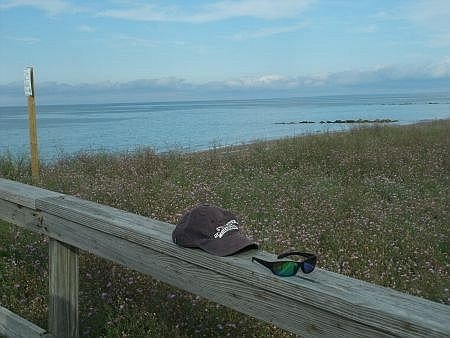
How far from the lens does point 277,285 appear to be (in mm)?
1749

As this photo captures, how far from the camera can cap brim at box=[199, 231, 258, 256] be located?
2029 mm

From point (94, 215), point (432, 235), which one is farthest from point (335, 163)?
point (94, 215)

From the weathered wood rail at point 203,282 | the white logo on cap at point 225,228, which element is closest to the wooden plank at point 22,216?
the weathered wood rail at point 203,282

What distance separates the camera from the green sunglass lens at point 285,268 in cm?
177

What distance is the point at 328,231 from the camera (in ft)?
17.1

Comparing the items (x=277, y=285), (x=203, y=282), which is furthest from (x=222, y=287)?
(x=277, y=285)

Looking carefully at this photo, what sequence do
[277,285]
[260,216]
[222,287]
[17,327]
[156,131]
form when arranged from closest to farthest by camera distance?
[277,285] < [222,287] < [17,327] < [260,216] < [156,131]

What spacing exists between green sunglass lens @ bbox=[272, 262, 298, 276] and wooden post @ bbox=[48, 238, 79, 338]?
60.0 inches

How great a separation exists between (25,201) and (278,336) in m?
1.74

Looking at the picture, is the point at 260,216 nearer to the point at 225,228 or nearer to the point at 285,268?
the point at 225,228

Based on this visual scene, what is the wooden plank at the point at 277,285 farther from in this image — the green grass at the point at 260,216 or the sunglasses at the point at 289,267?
the green grass at the point at 260,216

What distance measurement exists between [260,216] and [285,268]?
13.2 ft

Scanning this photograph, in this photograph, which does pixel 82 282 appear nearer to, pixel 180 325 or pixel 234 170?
pixel 180 325

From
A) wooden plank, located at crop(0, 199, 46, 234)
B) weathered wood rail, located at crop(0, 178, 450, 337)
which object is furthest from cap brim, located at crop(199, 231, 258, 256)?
wooden plank, located at crop(0, 199, 46, 234)
